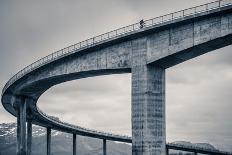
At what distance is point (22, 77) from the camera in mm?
54219

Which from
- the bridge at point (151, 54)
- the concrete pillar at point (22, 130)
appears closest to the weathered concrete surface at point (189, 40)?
the bridge at point (151, 54)

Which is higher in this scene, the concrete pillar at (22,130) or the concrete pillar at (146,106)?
the concrete pillar at (146,106)

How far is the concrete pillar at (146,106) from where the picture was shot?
3478cm

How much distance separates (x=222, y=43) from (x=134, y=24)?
923 cm

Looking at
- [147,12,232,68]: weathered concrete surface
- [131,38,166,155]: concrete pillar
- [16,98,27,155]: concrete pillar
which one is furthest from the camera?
[16,98,27,155]: concrete pillar

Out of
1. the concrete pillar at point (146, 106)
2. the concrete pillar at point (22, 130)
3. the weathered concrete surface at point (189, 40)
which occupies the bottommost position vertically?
the concrete pillar at point (22, 130)

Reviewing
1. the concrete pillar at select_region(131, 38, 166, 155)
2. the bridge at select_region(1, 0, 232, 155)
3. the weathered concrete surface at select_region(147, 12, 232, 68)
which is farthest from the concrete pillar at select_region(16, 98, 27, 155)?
the weathered concrete surface at select_region(147, 12, 232, 68)

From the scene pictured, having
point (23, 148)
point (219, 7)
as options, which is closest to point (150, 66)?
point (219, 7)

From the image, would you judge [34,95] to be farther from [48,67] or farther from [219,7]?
[219,7]

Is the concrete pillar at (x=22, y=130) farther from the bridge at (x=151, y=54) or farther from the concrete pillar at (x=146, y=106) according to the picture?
the concrete pillar at (x=146, y=106)

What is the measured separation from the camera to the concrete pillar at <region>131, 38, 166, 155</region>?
3478 cm

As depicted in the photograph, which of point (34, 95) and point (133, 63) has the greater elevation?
point (133, 63)

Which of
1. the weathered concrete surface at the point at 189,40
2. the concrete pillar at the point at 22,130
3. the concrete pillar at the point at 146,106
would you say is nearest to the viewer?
the weathered concrete surface at the point at 189,40

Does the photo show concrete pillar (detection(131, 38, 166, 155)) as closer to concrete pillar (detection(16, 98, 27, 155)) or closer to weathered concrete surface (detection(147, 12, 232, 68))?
weathered concrete surface (detection(147, 12, 232, 68))
